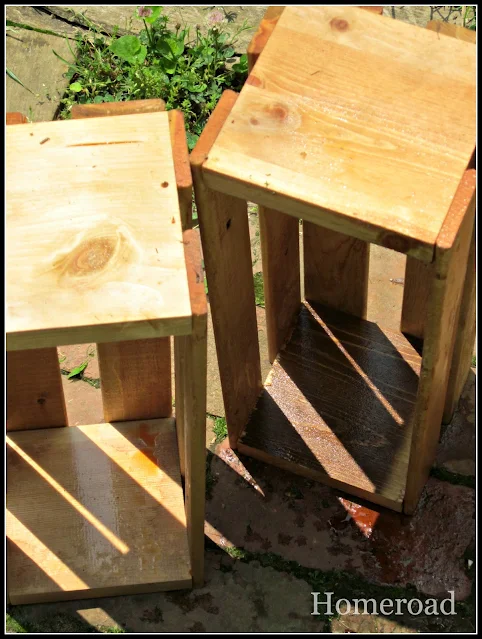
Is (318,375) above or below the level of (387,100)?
below

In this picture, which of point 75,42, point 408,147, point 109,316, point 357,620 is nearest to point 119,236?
point 109,316

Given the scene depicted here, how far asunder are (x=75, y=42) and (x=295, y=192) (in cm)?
211

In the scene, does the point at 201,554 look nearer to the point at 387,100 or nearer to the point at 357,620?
the point at 357,620

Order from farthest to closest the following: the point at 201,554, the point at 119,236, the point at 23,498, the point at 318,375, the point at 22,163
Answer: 1. the point at 318,375
2. the point at 23,498
3. the point at 201,554
4. the point at 22,163
5. the point at 119,236

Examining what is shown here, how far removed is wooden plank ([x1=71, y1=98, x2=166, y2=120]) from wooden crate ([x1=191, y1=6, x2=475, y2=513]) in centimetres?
20

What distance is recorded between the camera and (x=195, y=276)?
5.91 feet

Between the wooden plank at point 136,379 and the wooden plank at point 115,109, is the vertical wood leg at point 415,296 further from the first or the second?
the wooden plank at point 115,109

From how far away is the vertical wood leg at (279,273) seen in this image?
250cm

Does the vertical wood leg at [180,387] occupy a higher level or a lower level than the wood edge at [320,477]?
higher

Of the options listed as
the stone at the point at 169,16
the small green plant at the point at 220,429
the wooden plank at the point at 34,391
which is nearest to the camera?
the wooden plank at the point at 34,391

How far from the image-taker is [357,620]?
2.49m

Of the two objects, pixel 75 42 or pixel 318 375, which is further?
pixel 75 42

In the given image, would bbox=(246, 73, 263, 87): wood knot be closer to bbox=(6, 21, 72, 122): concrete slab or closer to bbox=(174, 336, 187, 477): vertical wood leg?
bbox=(174, 336, 187, 477): vertical wood leg

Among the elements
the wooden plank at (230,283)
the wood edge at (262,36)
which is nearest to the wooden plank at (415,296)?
the wooden plank at (230,283)
